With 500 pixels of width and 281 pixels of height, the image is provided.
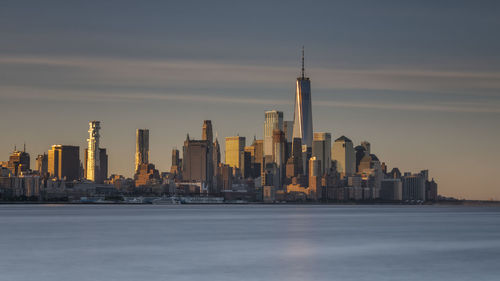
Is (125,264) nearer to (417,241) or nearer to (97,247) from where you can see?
(97,247)

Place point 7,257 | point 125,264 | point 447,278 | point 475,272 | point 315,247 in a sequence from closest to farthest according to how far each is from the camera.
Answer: point 447,278 < point 475,272 < point 125,264 < point 7,257 < point 315,247

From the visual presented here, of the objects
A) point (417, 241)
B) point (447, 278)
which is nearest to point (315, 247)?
point (417, 241)

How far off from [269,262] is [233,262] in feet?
9.63

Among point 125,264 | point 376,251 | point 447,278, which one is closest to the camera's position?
point 447,278

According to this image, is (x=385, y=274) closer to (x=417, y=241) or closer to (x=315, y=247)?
(x=315, y=247)

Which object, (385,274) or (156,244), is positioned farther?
(156,244)

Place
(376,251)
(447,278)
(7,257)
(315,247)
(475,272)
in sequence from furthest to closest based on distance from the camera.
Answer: (315,247)
(376,251)
(7,257)
(475,272)
(447,278)

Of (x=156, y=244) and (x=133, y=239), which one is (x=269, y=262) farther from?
(x=133, y=239)

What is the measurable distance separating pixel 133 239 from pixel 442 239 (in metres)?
38.1

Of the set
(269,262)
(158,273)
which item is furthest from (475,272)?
(158,273)

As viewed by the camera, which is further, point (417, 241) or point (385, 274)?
point (417, 241)

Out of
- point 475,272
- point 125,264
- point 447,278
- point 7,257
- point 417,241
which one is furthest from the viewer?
point 417,241

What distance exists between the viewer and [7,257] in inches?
2630

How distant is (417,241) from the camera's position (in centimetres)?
9306
